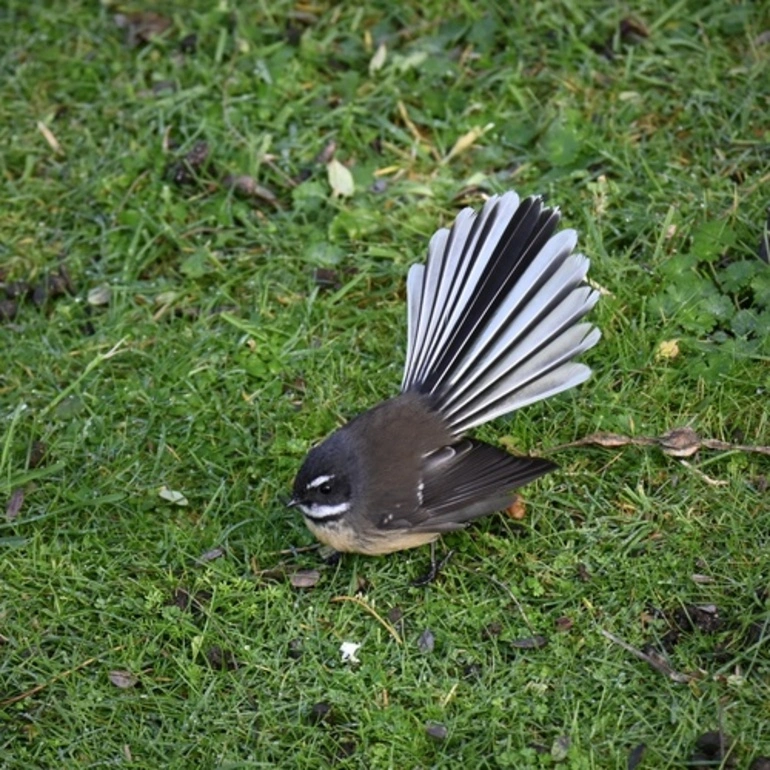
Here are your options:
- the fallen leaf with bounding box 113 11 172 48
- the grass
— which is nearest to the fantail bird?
the grass

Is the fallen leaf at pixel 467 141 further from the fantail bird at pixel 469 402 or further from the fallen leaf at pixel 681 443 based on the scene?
the fallen leaf at pixel 681 443

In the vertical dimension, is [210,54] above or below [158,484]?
above

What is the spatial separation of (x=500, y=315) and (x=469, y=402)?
383 mm

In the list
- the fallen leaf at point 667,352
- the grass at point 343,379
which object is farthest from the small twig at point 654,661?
the fallen leaf at point 667,352

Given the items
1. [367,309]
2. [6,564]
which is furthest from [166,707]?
[367,309]

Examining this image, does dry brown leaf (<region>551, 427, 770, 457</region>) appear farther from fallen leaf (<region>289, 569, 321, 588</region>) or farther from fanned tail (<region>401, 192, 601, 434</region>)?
fallen leaf (<region>289, 569, 321, 588</region>)

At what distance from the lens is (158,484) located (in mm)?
6164

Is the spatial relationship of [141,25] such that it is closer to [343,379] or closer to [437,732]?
[343,379]

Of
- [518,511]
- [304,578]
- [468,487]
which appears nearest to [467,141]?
[518,511]

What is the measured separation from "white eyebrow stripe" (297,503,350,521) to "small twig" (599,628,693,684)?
1138 mm

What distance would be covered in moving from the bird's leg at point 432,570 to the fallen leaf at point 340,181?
7.82 ft

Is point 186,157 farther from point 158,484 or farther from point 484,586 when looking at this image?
point 484,586

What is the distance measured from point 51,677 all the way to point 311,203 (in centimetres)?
300

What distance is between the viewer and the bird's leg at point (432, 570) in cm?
561
